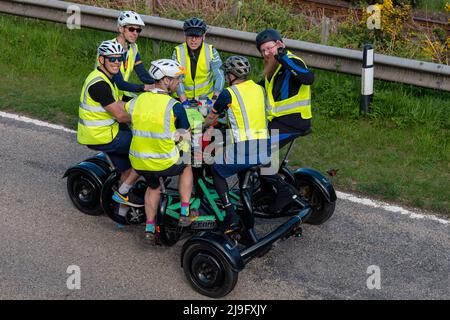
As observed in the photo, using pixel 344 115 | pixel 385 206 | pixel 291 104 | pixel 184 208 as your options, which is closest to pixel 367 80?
pixel 344 115

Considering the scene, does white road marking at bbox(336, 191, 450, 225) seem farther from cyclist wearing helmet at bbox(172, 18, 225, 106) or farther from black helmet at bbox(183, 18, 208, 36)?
black helmet at bbox(183, 18, 208, 36)

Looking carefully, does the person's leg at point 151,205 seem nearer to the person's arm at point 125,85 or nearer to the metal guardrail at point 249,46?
the person's arm at point 125,85

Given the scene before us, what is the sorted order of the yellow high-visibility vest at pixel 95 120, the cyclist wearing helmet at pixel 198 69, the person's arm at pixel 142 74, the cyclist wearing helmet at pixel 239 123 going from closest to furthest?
1. the cyclist wearing helmet at pixel 239 123
2. the yellow high-visibility vest at pixel 95 120
3. the person's arm at pixel 142 74
4. the cyclist wearing helmet at pixel 198 69

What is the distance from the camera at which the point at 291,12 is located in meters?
13.8

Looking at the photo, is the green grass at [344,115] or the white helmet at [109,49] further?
the green grass at [344,115]

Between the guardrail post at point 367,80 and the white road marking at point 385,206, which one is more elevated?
the guardrail post at point 367,80

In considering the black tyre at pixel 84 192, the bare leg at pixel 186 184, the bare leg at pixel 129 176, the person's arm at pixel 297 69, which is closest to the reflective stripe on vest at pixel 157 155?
the bare leg at pixel 186 184

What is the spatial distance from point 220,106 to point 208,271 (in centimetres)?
153

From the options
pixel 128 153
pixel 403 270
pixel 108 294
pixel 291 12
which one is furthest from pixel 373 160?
pixel 291 12

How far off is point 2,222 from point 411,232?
172 inches

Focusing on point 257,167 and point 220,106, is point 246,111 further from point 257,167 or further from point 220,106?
point 257,167

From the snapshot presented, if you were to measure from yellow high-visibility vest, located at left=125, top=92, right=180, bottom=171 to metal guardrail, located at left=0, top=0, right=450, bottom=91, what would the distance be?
14.0 ft

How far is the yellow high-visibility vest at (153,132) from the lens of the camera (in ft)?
21.7

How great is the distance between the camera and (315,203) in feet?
25.5
